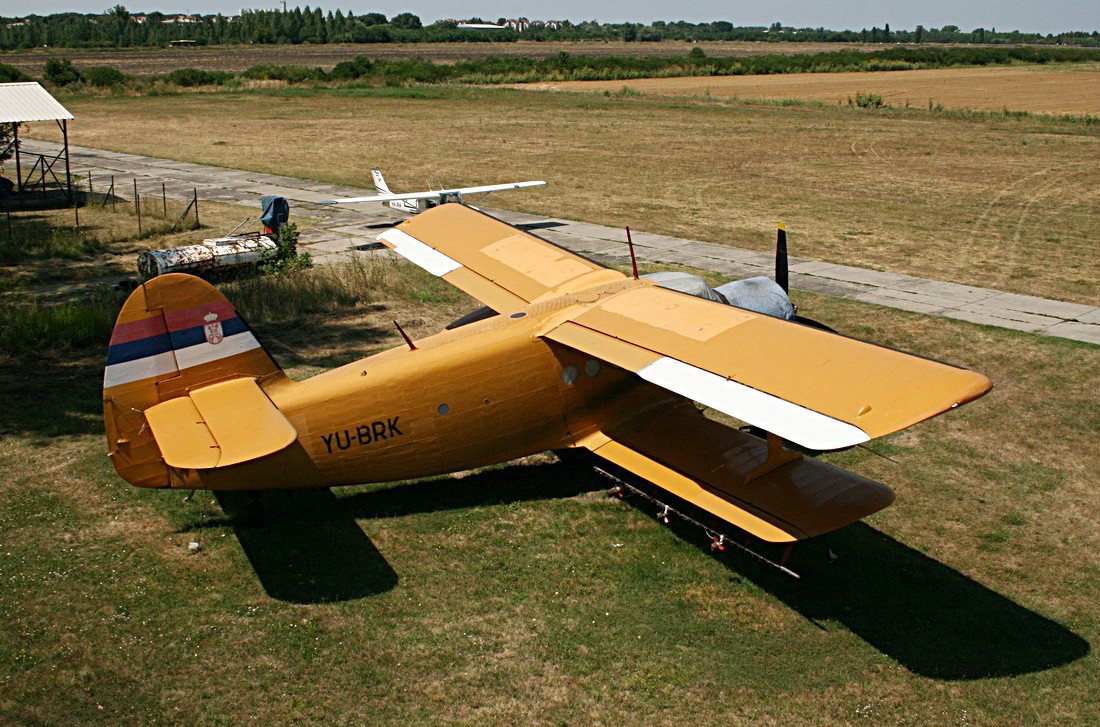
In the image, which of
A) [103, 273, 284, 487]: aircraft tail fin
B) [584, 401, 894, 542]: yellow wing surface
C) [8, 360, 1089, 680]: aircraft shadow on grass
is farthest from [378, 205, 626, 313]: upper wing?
[103, 273, 284, 487]: aircraft tail fin

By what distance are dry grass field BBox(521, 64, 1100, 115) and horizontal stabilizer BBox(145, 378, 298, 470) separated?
60298 millimetres

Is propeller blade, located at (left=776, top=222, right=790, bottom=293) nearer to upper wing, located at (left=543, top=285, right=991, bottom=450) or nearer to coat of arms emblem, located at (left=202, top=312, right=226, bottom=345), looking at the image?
upper wing, located at (left=543, top=285, right=991, bottom=450)

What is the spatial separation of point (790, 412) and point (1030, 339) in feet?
37.7

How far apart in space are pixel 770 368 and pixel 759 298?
3406 millimetres

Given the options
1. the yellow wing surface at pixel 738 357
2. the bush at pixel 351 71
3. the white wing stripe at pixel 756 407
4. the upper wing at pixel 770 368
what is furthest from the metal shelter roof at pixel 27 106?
the bush at pixel 351 71

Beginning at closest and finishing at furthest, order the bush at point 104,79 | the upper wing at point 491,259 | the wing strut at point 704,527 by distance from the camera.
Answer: the wing strut at point 704,527 → the upper wing at point 491,259 → the bush at point 104,79

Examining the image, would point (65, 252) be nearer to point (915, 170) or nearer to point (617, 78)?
point (915, 170)

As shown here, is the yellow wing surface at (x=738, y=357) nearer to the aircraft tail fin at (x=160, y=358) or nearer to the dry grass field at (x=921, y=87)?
the aircraft tail fin at (x=160, y=358)

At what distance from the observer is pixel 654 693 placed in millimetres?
8180

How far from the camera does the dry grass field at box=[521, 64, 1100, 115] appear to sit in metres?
63.7

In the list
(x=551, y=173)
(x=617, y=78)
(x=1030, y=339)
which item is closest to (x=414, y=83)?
(x=617, y=78)

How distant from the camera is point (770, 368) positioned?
898 centimetres

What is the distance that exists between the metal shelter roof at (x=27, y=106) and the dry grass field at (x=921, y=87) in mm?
49333

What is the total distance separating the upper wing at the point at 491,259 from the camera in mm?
12625
